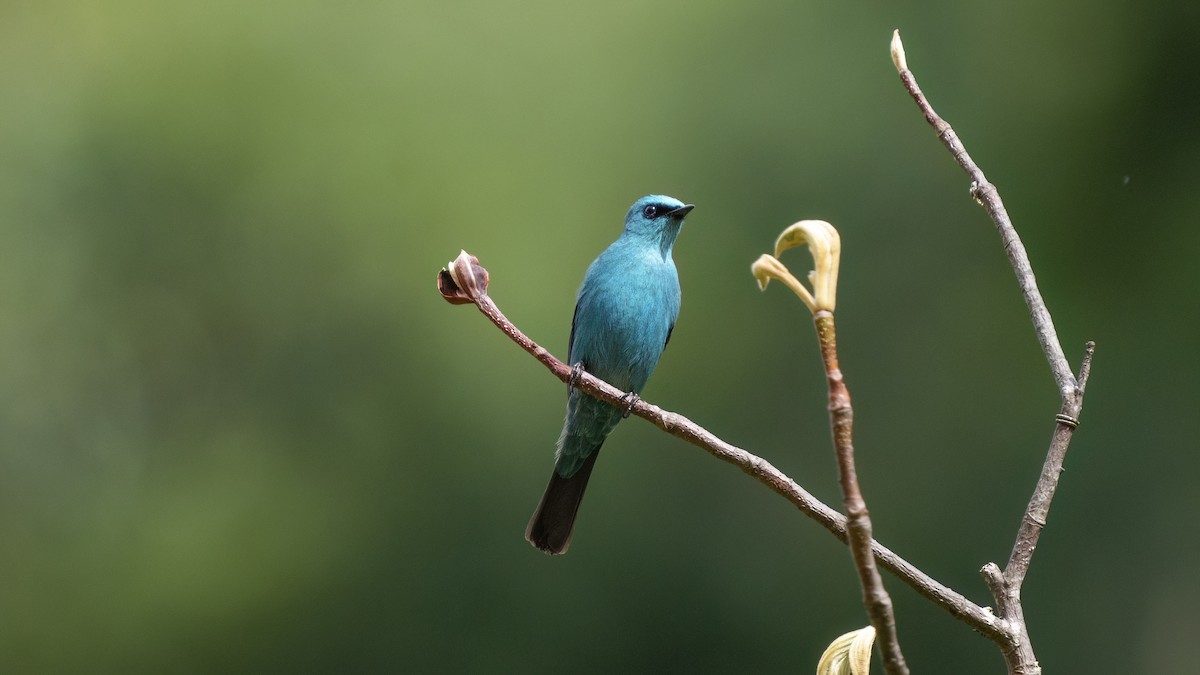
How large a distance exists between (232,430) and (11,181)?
252cm

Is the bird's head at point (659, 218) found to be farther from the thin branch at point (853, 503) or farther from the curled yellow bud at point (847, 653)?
the thin branch at point (853, 503)

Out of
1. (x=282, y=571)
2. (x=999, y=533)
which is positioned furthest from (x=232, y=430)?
(x=999, y=533)

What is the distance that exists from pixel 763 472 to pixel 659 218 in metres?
3.39

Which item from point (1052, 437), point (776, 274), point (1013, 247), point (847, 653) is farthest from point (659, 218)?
point (776, 274)

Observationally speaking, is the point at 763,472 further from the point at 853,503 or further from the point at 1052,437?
the point at 853,503

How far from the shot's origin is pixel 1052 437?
1.94m

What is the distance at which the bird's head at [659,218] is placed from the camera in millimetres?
5363

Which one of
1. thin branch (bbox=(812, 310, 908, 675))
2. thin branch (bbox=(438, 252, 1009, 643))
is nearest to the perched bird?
thin branch (bbox=(438, 252, 1009, 643))

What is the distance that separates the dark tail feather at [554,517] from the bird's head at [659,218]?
0.96 metres

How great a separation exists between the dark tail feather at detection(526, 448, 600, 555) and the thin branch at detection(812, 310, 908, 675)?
3.81m

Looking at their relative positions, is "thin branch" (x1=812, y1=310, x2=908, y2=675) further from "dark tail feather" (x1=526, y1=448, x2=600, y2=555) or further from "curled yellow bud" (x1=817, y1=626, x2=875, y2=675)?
"dark tail feather" (x1=526, y1=448, x2=600, y2=555)

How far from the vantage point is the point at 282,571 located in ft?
30.4

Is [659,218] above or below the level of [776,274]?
above

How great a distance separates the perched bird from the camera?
5.16m
